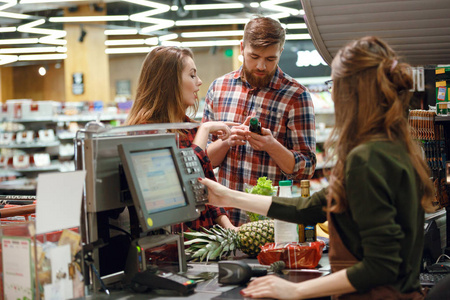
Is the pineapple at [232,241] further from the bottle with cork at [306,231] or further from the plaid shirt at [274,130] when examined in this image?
the plaid shirt at [274,130]

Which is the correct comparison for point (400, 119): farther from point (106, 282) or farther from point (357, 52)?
point (106, 282)

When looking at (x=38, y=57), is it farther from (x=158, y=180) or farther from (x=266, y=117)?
(x=158, y=180)

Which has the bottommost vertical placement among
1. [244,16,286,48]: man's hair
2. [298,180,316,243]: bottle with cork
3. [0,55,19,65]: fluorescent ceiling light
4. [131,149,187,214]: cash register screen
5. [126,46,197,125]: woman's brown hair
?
[298,180,316,243]: bottle with cork

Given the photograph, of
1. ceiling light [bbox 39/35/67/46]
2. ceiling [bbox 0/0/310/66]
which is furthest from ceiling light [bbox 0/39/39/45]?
ceiling light [bbox 39/35/67/46]

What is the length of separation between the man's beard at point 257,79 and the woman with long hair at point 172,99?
56cm

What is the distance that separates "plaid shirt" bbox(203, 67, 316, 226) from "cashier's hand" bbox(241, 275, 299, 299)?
1.58 meters

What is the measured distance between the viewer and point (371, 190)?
154 centimetres

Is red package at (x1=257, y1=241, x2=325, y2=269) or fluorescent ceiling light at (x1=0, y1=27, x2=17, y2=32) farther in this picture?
fluorescent ceiling light at (x1=0, y1=27, x2=17, y2=32)

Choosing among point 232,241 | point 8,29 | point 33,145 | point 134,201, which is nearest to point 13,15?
point 8,29

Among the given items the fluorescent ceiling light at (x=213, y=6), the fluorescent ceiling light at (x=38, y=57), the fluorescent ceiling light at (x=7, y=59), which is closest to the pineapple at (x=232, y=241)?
the fluorescent ceiling light at (x=213, y=6)

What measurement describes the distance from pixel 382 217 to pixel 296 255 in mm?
595

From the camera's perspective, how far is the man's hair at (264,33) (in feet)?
10.4

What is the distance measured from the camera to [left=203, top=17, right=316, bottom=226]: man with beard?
3.21 m

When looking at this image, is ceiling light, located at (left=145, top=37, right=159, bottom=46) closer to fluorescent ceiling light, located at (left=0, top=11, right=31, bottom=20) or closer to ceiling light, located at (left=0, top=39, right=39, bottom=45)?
ceiling light, located at (left=0, top=39, right=39, bottom=45)
